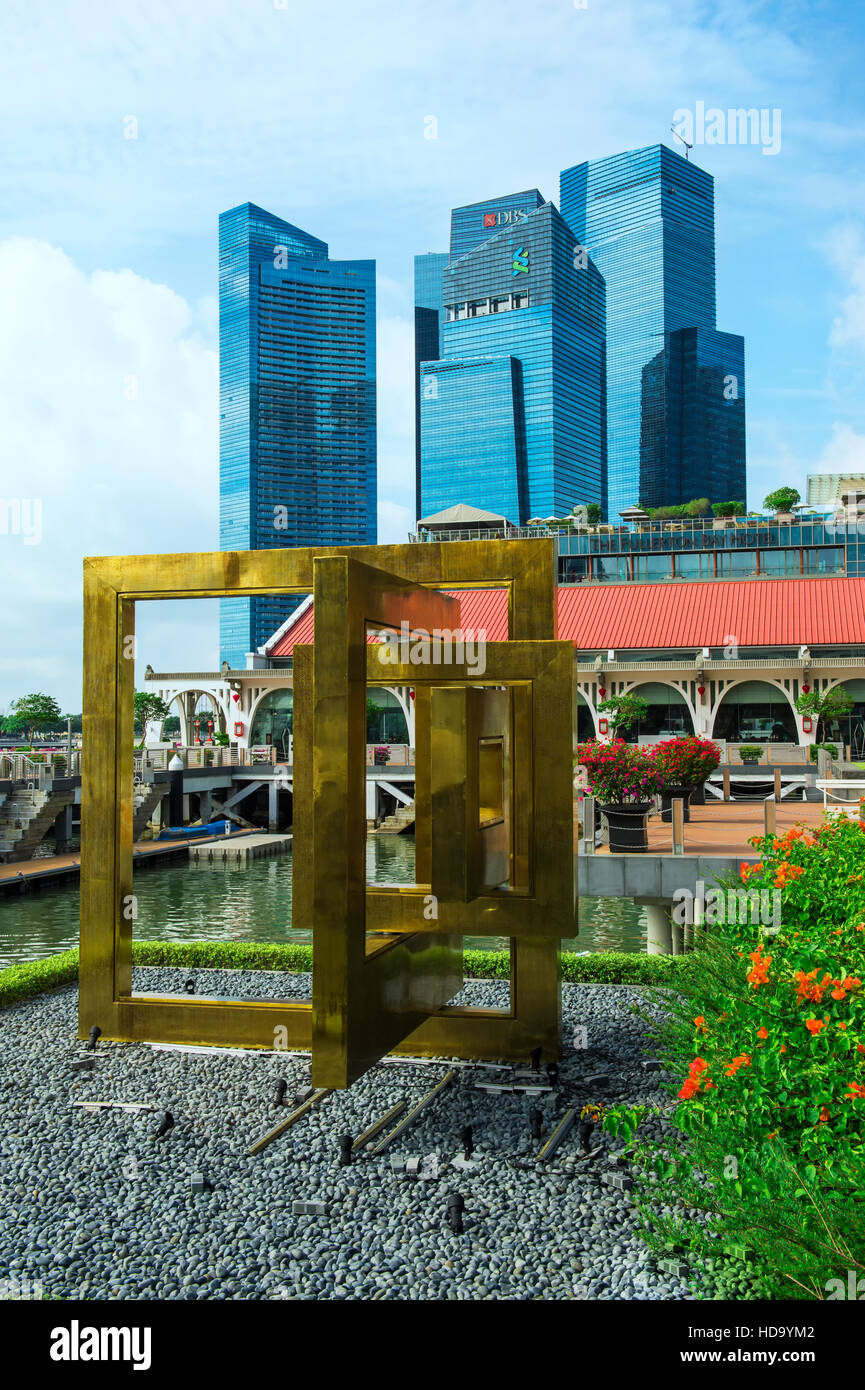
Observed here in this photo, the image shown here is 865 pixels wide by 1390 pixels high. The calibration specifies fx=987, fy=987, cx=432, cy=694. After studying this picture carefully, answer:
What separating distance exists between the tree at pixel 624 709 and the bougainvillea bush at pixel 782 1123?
27.7 metres

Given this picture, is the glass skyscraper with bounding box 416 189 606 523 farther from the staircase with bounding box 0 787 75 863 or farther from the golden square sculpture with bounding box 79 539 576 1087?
the golden square sculpture with bounding box 79 539 576 1087

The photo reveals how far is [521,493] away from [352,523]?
3318cm

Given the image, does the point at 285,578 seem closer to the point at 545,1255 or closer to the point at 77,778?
the point at 545,1255

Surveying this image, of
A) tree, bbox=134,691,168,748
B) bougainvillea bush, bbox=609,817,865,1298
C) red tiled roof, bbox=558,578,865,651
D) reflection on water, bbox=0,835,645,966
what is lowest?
reflection on water, bbox=0,835,645,966

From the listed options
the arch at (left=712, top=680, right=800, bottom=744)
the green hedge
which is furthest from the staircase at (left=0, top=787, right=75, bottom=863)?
the arch at (left=712, top=680, right=800, bottom=744)

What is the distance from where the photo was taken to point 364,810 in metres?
5.97

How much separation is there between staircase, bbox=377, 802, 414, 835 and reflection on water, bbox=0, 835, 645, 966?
6996 millimetres

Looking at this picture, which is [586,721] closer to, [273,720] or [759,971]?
[273,720]

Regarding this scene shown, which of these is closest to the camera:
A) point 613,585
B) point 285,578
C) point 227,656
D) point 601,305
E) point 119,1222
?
point 119,1222

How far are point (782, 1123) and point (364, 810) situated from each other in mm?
2818

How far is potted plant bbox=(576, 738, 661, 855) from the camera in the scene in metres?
11.6

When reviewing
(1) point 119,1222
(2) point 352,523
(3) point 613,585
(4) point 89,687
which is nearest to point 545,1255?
(1) point 119,1222

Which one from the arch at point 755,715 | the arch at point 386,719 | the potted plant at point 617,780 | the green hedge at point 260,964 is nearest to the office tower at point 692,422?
the arch at point 755,715
